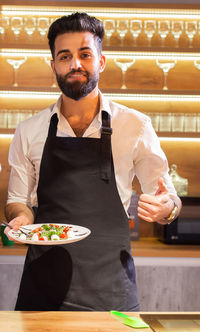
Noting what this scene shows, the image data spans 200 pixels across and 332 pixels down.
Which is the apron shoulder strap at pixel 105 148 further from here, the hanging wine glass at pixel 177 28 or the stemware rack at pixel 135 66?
the hanging wine glass at pixel 177 28

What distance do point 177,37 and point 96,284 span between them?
2517 millimetres

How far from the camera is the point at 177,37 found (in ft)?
12.5

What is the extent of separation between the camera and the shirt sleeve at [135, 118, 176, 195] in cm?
194

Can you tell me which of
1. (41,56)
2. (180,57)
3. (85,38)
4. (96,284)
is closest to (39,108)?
(41,56)

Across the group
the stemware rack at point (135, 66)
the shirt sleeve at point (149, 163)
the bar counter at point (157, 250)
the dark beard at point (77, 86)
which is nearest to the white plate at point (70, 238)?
the shirt sleeve at point (149, 163)

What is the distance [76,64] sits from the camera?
5.97ft

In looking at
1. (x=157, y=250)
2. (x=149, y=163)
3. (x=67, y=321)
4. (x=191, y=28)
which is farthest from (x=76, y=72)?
(x=191, y=28)

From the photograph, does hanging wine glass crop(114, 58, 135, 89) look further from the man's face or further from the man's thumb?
the man's thumb

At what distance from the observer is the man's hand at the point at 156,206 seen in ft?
5.39

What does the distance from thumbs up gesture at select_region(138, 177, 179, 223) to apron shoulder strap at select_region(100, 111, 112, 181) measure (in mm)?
248

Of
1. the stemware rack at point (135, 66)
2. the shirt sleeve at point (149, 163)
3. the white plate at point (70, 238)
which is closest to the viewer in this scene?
the white plate at point (70, 238)

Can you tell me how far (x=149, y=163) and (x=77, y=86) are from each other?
41 centimetres

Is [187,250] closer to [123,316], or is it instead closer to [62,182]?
[62,182]

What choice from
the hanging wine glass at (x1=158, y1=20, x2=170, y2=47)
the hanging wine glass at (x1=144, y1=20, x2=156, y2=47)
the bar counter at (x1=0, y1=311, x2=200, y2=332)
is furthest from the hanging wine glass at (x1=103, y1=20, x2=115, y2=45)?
the bar counter at (x1=0, y1=311, x2=200, y2=332)
